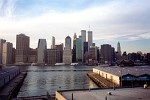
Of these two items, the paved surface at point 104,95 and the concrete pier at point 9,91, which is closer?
the paved surface at point 104,95

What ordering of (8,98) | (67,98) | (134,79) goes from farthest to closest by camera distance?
(134,79)
(8,98)
(67,98)

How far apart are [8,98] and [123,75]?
101 ft

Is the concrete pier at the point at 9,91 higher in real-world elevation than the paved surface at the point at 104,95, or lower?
lower

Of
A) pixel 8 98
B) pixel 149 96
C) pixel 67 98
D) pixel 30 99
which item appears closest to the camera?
pixel 67 98

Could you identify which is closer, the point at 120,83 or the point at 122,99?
the point at 122,99

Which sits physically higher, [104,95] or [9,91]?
[104,95]

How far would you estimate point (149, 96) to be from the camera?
122ft

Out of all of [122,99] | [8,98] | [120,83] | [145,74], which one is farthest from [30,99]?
[145,74]

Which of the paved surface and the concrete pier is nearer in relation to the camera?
the paved surface

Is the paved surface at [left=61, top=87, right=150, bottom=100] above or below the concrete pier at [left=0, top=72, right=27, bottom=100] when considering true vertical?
above

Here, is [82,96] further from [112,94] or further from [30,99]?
[30,99]

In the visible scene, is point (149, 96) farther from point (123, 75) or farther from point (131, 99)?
point (123, 75)

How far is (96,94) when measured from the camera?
38188 mm

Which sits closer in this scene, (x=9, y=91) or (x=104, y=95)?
(x=104, y=95)
